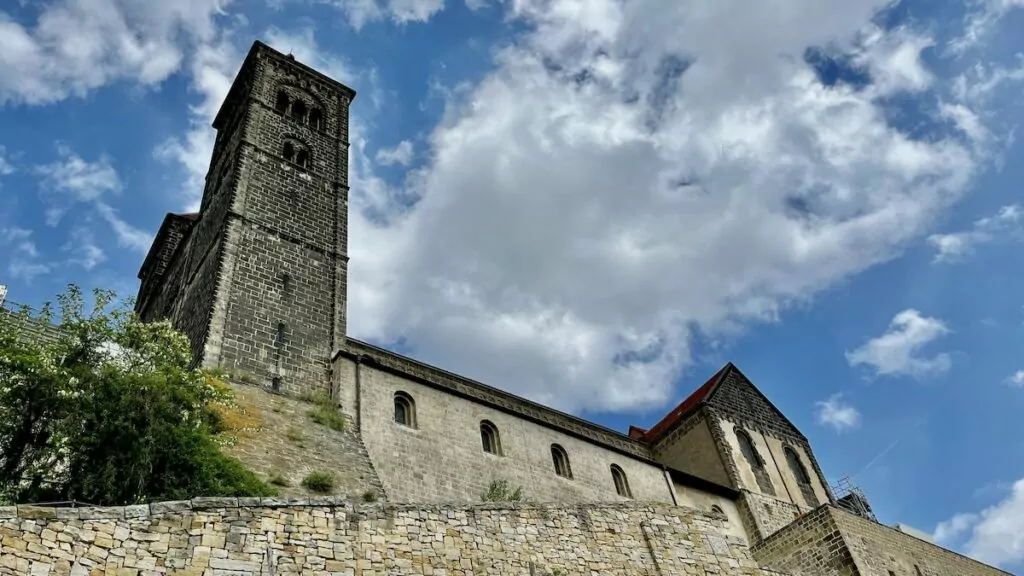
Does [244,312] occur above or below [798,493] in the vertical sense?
above

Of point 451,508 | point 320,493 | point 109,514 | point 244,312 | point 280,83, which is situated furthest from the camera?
point 280,83

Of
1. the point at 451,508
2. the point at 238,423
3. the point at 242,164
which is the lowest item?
the point at 451,508

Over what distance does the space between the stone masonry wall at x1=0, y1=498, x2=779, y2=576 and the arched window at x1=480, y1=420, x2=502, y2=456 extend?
993cm

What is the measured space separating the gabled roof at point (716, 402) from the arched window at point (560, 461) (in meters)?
9.54

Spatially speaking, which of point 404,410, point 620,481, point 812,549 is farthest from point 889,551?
point 404,410

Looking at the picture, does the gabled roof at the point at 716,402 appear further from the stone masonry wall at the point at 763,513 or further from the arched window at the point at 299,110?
the arched window at the point at 299,110

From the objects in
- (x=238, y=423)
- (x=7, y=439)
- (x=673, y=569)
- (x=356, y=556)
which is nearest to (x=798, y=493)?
(x=673, y=569)

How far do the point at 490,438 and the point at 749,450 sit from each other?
45.5 feet

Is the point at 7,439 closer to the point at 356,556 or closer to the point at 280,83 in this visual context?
the point at 356,556

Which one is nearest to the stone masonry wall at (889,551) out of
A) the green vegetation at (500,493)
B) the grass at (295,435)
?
the green vegetation at (500,493)

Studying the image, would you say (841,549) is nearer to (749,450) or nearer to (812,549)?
(812,549)

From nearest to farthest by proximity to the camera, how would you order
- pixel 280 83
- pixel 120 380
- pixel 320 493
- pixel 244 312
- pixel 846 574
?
pixel 120 380 → pixel 320 493 → pixel 846 574 → pixel 244 312 → pixel 280 83

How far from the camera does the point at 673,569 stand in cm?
1304

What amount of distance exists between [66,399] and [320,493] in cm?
539
